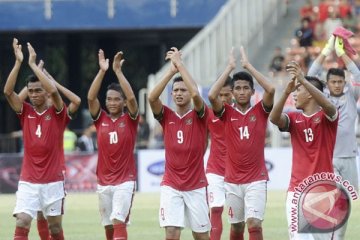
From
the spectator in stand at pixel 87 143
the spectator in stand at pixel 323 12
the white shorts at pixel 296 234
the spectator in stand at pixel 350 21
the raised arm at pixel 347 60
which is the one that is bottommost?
the spectator in stand at pixel 87 143

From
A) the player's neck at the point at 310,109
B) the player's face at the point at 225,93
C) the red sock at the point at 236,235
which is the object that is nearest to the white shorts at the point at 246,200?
the red sock at the point at 236,235

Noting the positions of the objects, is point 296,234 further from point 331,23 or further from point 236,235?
point 331,23

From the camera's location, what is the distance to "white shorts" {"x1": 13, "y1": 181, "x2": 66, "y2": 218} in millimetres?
16344

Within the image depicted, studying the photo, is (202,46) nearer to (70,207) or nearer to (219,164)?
(70,207)

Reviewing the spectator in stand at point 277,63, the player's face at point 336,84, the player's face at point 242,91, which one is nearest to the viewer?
the player's face at point 242,91

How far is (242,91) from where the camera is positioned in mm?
15867

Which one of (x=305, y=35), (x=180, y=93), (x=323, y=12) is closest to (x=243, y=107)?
(x=180, y=93)

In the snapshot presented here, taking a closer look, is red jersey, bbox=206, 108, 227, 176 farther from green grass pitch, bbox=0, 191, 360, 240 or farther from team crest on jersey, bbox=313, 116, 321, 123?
team crest on jersey, bbox=313, 116, 321, 123

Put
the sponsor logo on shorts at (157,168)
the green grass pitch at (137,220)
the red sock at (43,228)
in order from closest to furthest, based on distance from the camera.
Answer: the red sock at (43,228) < the green grass pitch at (137,220) < the sponsor logo on shorts at (157,168)

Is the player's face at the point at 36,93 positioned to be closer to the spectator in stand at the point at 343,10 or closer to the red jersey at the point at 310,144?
the red jersey at the point at 310,144

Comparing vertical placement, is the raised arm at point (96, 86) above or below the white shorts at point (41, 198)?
above

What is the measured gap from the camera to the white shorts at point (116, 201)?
16438 mm

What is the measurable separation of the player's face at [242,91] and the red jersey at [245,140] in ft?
0.51

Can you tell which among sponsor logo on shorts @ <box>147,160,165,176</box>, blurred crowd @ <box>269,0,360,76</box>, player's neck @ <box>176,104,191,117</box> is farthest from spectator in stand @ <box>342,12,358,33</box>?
player's neck @ <box>176,104,191,117</box>
